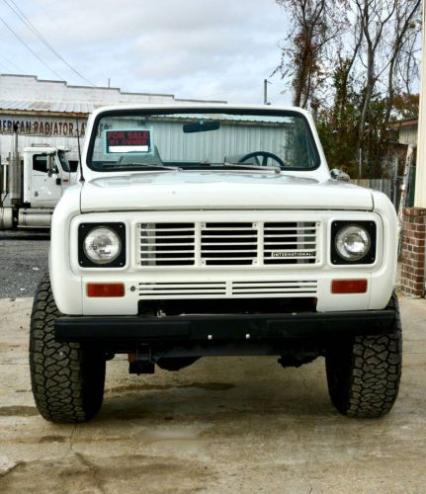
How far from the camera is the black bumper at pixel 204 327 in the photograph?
3.85m

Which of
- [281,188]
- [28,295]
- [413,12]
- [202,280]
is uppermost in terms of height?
[413,12]

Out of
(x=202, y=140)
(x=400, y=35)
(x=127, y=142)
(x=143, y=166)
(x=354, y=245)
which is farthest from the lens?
(x=400, y=35)

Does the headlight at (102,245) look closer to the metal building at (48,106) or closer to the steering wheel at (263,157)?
the steering wheel at (263,157)

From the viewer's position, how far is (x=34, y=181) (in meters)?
19.4

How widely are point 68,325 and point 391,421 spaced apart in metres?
1.93

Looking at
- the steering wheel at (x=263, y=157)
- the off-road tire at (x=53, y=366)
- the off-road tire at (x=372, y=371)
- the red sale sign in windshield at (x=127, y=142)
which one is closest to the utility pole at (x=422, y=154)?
the steering wheel at (x=263, y=157)

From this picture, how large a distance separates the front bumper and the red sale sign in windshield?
177 cm

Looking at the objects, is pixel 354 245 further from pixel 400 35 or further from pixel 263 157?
pixel 400 35

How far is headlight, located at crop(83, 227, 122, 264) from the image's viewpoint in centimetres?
387

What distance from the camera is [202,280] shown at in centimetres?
388

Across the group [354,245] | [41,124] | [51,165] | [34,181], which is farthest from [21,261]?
[41,124]

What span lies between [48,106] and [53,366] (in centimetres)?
2575

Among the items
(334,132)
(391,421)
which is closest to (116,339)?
(391,421)

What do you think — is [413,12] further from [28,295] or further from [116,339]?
[116,339]
